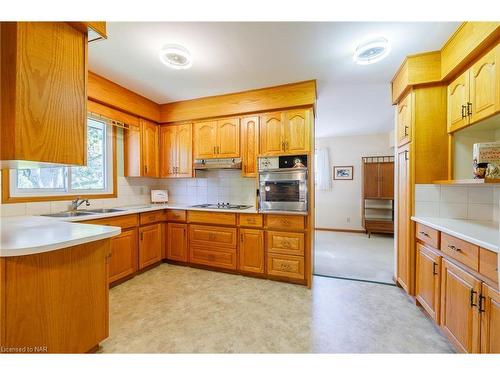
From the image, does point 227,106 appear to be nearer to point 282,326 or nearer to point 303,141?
point 303,141

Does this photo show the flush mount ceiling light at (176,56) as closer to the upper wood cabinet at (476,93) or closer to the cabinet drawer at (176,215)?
the cabinet drawer at (176,215)

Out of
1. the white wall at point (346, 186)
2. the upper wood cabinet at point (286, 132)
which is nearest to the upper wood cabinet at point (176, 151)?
the upper wood cabinet at point (286, 132)

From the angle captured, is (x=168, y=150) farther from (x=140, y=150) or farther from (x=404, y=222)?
(x=404, y=222)

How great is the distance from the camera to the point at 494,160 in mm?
1570

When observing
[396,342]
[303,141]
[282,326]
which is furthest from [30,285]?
[303,141]

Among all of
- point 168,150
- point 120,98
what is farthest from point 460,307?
point 120,98

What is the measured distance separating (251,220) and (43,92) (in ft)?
7.17

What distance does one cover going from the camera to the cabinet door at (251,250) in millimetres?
2707

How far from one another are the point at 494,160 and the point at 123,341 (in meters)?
3.08

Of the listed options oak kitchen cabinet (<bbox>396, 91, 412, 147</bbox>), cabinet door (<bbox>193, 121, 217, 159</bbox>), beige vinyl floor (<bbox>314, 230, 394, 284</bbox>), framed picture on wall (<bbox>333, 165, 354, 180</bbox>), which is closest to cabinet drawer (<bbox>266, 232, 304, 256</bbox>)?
beige vinyl floor (<bbox>314, 230, 394, 284</bbox>)

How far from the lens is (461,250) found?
1412mm

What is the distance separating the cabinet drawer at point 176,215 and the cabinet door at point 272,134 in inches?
57.4

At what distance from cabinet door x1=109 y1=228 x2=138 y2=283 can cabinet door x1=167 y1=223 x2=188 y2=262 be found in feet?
1.70

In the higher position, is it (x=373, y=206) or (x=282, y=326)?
(x=373, y=206)
